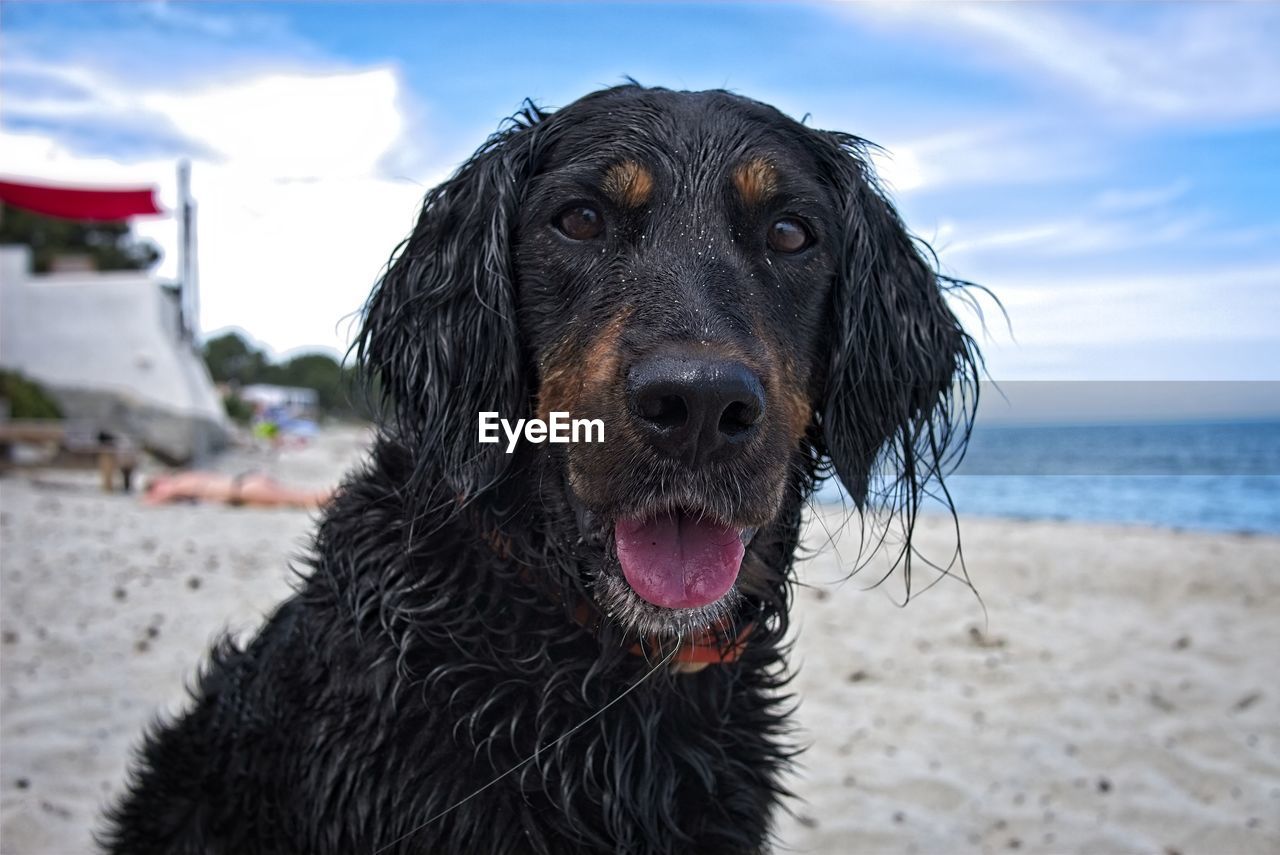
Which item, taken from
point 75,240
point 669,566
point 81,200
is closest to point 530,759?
point 669,566

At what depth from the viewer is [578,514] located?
2279 millimetres

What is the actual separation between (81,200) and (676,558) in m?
27.1

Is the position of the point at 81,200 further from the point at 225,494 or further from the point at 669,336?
the point at 669,336

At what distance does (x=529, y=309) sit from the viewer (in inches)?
96.6

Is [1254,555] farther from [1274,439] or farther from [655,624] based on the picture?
[1274,439]

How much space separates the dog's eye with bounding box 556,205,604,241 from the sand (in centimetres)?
106

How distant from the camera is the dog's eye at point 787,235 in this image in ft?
8.23

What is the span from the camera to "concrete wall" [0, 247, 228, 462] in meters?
20.5

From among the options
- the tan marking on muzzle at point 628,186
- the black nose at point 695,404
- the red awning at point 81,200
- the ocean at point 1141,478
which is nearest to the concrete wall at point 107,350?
the red awning at point 81,200

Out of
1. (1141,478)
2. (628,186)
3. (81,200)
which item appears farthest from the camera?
(1141,478)

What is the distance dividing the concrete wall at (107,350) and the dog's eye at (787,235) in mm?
20075

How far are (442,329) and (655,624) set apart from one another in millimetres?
947

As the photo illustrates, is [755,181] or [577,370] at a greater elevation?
[755,181]

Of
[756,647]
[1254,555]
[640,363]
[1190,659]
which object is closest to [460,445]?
[640,363]
